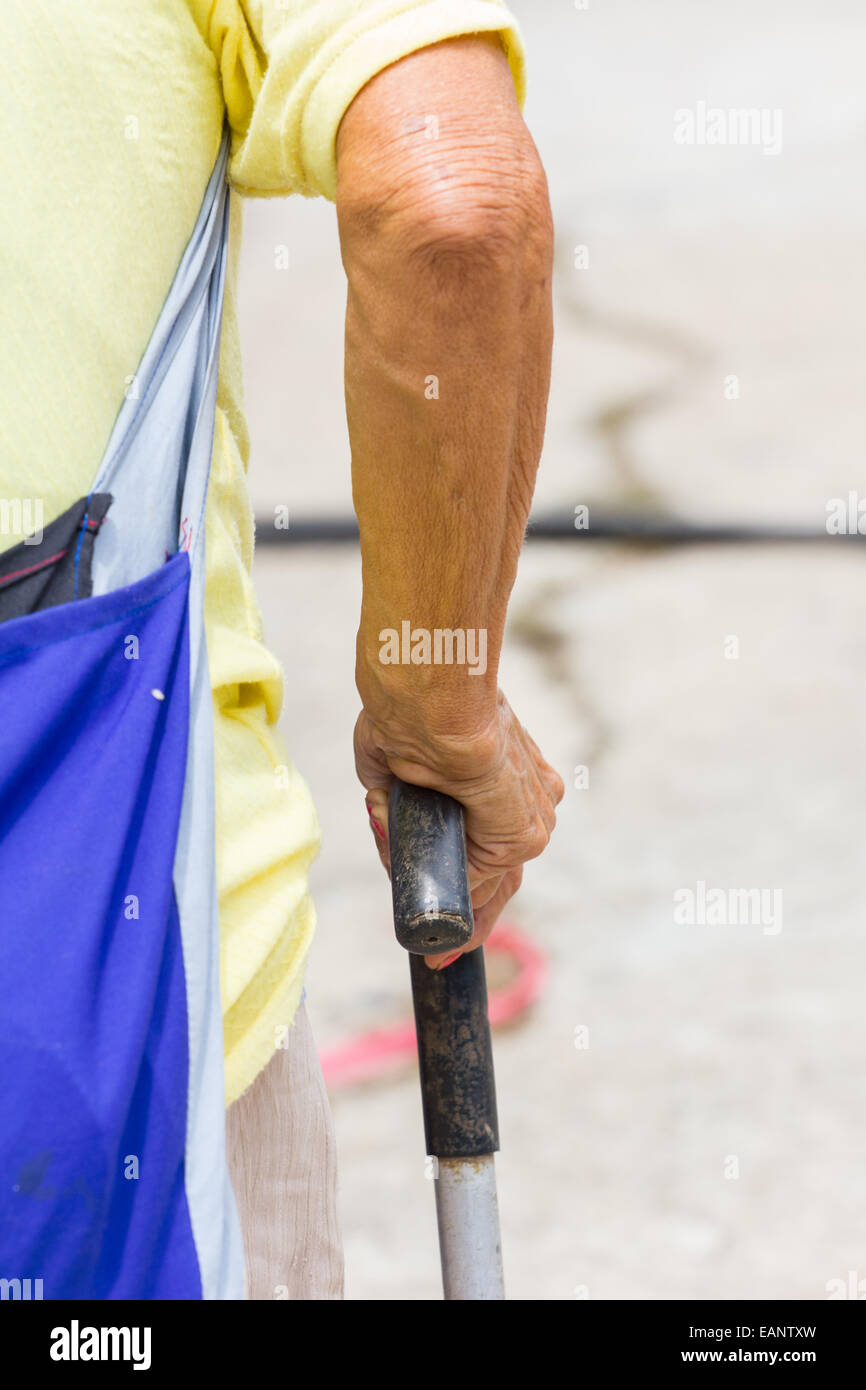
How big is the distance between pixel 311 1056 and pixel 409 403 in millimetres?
458

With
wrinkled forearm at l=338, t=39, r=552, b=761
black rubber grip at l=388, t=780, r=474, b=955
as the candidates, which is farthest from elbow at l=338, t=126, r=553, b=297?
black rubber grip at l=388, t=780, r=474, b=955

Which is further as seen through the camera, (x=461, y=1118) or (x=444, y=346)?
(x=461, y=1118)

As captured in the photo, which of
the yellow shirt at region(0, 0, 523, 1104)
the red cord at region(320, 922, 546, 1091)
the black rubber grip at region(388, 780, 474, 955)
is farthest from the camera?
the red cord at region(320, 922, 546, 1091)

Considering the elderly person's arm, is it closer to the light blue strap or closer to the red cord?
the light blue strap

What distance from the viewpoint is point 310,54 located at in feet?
2.39

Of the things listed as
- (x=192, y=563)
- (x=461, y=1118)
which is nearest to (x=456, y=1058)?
(x=461, y=1118)

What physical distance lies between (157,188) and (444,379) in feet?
0.59

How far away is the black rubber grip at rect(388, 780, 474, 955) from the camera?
0.85 meters

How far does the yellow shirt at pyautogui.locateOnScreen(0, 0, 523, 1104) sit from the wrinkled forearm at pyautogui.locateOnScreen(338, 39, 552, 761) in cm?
3

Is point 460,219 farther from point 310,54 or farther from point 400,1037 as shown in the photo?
point 400,1037

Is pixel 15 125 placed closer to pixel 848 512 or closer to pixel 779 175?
pixel 848 512

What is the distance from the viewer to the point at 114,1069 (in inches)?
26.5

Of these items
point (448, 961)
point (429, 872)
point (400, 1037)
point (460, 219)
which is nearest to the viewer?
point (460, 219)

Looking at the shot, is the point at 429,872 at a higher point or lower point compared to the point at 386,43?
lower
